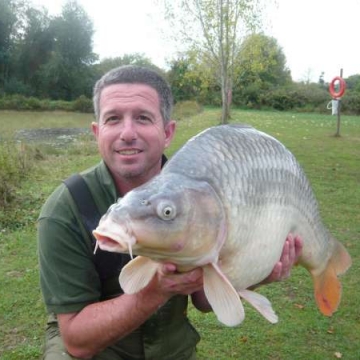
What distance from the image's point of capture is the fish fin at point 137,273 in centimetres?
131

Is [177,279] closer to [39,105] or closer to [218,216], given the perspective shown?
[218,216]

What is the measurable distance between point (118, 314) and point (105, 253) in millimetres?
292

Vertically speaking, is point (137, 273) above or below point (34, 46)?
below

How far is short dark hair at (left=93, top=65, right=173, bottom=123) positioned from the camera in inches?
74.9

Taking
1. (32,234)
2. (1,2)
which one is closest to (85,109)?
(1,2)

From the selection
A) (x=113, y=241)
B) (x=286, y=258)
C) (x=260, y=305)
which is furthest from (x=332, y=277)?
(x=113, y=241)

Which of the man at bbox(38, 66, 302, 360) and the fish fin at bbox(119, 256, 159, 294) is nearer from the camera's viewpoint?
the fish fin at bbox(119, 256, 159, 294)

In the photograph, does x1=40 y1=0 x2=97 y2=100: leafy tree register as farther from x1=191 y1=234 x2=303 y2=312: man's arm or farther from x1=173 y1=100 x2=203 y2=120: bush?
x1=191 y1=234 x2=303 y2=312: man's arm

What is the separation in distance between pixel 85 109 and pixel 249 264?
34715 millimetres

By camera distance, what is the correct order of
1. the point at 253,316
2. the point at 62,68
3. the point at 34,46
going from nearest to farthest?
the point at 253,316, the point at 62,68, the point at 34,46

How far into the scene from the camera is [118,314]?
163 centimetres

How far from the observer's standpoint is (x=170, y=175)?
49.3 inches

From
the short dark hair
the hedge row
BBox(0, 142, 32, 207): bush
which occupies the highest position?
the short dark hair

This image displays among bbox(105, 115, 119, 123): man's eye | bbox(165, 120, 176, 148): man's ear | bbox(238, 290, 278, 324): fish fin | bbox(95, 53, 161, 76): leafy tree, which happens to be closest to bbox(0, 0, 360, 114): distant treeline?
bbox(95, 53, 161, 76): leafy tree
